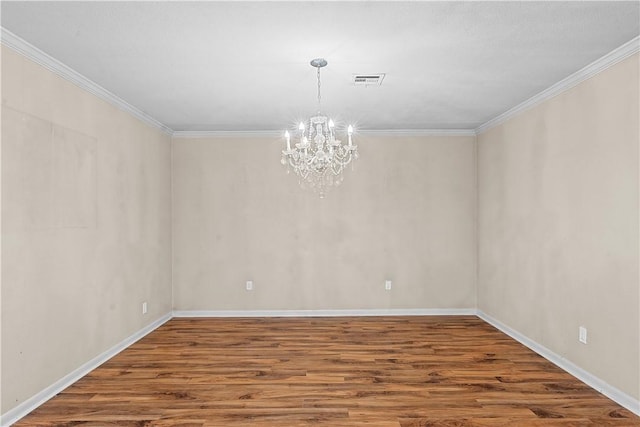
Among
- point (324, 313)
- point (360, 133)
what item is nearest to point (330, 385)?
point (324, 313)

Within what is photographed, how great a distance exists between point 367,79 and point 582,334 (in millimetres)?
2723

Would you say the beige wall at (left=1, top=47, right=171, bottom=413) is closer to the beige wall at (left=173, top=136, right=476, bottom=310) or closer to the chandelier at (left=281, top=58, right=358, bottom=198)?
the beige wall at (left=173, top=136, right=476, bottom=310)

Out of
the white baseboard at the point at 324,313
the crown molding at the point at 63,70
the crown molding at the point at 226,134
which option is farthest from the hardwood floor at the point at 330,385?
the crown molding at the point at 226,134

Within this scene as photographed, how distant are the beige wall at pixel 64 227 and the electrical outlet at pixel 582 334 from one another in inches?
162

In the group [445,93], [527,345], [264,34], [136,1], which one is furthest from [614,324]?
[136,1]

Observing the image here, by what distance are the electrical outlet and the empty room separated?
17 mm

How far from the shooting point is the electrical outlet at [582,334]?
322cm

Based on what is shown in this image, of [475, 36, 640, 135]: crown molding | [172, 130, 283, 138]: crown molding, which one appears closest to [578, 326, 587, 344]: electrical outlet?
[475, 36, 640, 135]: crown molding

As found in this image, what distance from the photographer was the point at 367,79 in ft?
11.0

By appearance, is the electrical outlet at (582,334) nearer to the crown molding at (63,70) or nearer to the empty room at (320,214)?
the empty room at (320,214)

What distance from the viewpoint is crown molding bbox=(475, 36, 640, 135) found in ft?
8.91

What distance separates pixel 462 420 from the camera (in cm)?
261

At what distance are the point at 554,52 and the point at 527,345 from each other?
280 centimetres

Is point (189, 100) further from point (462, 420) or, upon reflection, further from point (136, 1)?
point (462, 420)
